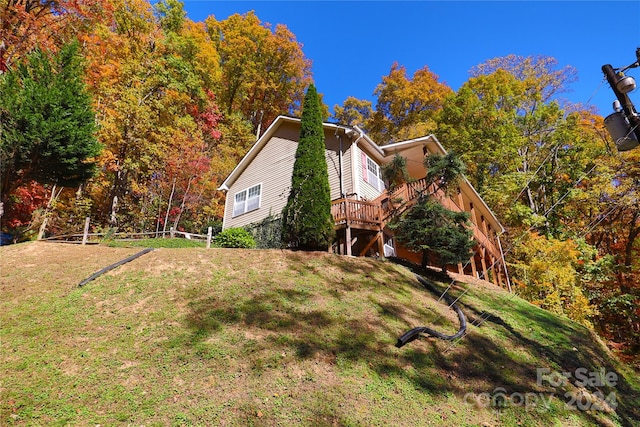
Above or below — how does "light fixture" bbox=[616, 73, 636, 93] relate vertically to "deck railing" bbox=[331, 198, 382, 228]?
above

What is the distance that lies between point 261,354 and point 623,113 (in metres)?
6.32

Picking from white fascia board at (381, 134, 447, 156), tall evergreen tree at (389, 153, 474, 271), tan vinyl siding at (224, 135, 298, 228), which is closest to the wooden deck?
tall evergreen tree at (389, 153, 474, 271)

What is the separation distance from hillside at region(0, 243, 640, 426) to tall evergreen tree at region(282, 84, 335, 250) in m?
1.64

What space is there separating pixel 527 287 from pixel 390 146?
9245 mm

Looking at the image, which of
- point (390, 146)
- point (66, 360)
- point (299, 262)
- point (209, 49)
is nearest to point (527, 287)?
point (390, 146)

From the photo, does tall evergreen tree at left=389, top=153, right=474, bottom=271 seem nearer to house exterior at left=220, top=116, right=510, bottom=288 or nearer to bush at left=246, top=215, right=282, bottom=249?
house exterior at left=220, top=116, right=510, bottom=288

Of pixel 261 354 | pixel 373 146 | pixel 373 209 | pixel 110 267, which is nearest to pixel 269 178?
pixel 373 146

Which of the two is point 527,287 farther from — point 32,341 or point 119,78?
point 119,78

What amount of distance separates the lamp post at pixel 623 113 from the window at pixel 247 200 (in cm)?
1417

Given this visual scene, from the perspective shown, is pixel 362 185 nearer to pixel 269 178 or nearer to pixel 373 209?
pixel 373 209

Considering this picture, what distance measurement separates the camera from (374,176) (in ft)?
52.1

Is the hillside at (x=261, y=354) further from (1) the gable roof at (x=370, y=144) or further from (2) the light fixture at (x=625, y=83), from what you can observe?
(1) the gable roof at (x=370, y=144)

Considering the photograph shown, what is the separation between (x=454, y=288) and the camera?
11.1 m

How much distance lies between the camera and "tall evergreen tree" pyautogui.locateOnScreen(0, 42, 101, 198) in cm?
1052
